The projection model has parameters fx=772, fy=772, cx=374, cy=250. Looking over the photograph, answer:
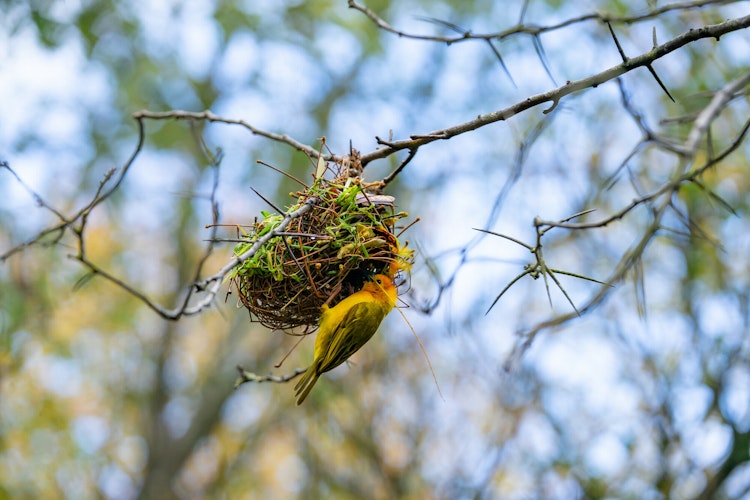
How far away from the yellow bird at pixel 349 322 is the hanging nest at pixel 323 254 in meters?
0.05

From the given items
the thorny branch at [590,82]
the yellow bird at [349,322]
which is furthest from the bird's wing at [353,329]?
the thorny branch at [590,82]

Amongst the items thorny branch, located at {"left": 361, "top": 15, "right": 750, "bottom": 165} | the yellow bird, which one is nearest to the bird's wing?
the yellow bird

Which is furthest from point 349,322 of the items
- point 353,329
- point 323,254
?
point 323,254

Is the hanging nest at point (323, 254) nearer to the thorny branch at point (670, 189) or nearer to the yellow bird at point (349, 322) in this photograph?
the yellow bird at point (349, 322)

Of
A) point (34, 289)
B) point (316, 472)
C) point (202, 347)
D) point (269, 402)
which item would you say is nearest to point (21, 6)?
point (34, 289)

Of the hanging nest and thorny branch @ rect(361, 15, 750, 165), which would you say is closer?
thorny branch @ rect(361, 15, 750, 165)

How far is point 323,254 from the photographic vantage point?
2.38 metres

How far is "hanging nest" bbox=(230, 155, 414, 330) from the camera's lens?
236 centimetres

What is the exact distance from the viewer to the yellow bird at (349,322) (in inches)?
94.7

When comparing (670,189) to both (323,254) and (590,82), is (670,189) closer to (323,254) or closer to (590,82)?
A: (590,82)

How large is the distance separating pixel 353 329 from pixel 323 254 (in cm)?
25

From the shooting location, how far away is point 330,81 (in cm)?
959

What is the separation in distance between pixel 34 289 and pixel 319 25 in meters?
4.42

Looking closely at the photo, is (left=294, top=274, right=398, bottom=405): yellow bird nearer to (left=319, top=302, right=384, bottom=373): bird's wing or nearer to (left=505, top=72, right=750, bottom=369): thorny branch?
(left=319, top=302, right=384, bottom=373): bird's wing
